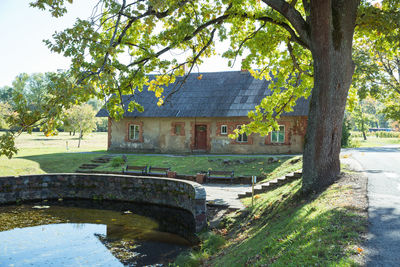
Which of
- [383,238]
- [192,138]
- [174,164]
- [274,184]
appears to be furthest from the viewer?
[192,138]

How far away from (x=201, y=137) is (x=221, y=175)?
900 cm

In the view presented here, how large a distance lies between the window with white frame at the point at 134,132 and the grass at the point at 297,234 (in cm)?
1967

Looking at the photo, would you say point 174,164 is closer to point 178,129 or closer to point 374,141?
point 178,129

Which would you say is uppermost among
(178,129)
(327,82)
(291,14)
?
(291,14)

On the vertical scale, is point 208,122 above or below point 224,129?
above

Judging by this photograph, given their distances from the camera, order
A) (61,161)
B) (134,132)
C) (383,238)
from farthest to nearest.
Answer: (134,132) → (61,161) → (383,238)

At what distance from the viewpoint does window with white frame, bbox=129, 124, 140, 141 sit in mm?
28766

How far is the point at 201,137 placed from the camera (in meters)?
27.3

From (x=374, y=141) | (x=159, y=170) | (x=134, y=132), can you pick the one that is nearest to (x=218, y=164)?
(x=159, y=170)

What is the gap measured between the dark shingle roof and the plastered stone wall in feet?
2.32

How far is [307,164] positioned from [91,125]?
32960mm

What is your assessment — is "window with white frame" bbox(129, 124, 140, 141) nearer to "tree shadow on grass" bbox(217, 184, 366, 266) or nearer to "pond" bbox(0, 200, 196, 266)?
"pond" bbox(0, 200, 196, 266)

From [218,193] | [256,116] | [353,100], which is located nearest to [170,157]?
[218,193]

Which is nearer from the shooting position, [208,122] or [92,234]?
Result: [92,234]
